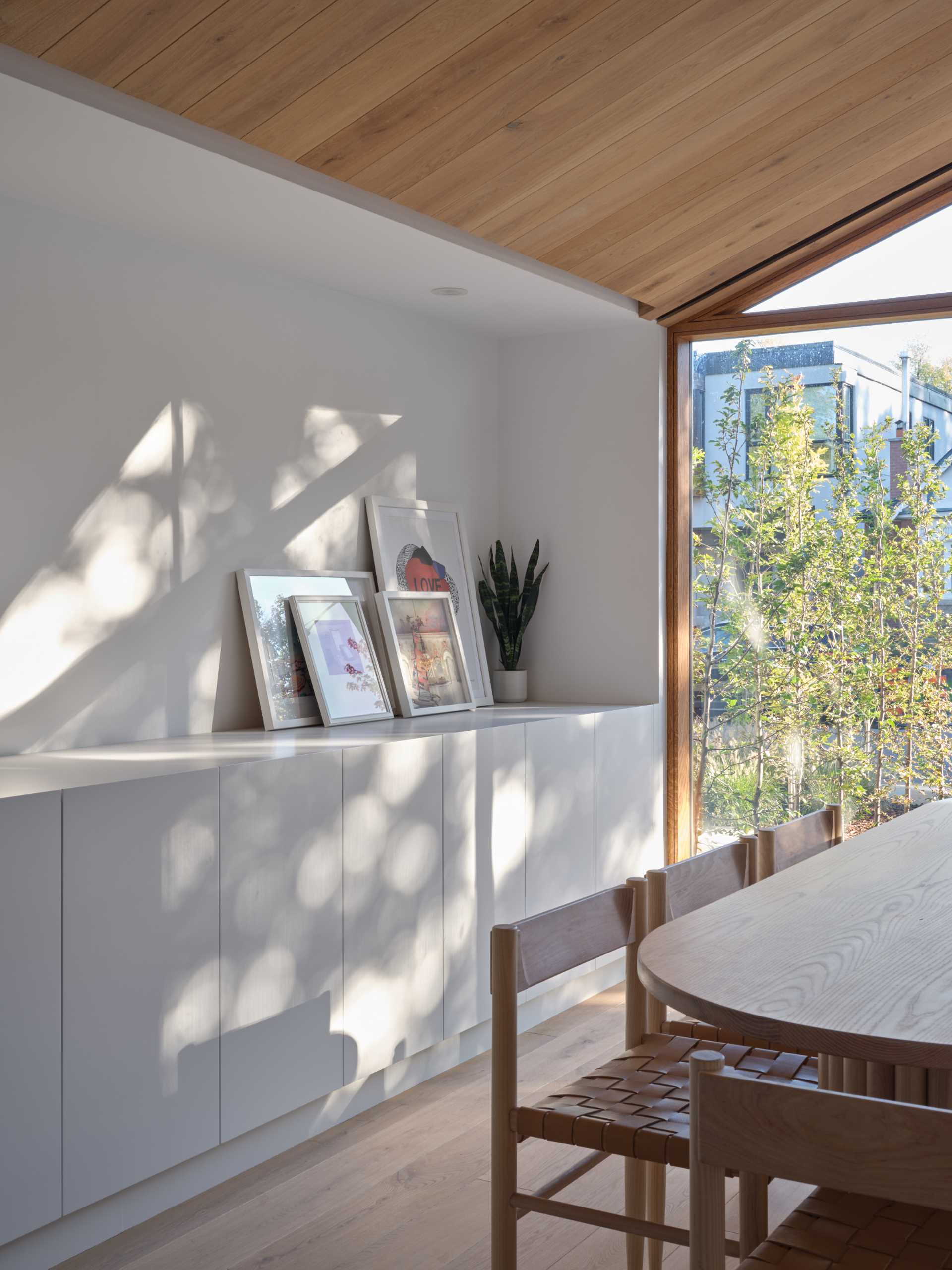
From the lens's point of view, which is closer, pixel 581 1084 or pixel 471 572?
pixel 581 1084

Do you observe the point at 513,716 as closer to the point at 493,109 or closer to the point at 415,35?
the point at 493,109

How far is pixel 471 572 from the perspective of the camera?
483cm

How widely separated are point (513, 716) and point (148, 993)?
1.89 meters

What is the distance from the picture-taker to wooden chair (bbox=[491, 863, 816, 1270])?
1.87 m

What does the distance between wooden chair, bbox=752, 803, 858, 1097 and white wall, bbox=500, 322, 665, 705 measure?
183 cm

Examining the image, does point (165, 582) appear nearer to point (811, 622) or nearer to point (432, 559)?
point (432, 559)

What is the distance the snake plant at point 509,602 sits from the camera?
4.92 metres

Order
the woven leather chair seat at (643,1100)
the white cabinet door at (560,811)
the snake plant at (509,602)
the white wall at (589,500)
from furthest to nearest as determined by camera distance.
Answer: the snake plant at (509,602) → the white wall at (589,500) → the white cabinet door at (560,811) → the woven leather chair seat at (643,1100)

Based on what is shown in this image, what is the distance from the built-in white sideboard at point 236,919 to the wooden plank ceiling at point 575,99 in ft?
4.97

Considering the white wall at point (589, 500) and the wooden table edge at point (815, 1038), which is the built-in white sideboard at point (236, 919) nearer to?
the white wall at point (589, 500)

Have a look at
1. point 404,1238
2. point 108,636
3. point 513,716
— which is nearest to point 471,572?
point 513,716

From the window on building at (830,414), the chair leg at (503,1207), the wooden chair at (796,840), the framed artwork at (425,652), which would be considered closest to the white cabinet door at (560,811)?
the framed artwork at (425,652)

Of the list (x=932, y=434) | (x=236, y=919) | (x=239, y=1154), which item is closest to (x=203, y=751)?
(x=236, y=919)

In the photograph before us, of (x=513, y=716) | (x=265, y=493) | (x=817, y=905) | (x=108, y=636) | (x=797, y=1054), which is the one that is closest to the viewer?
(x=817, y=905)
